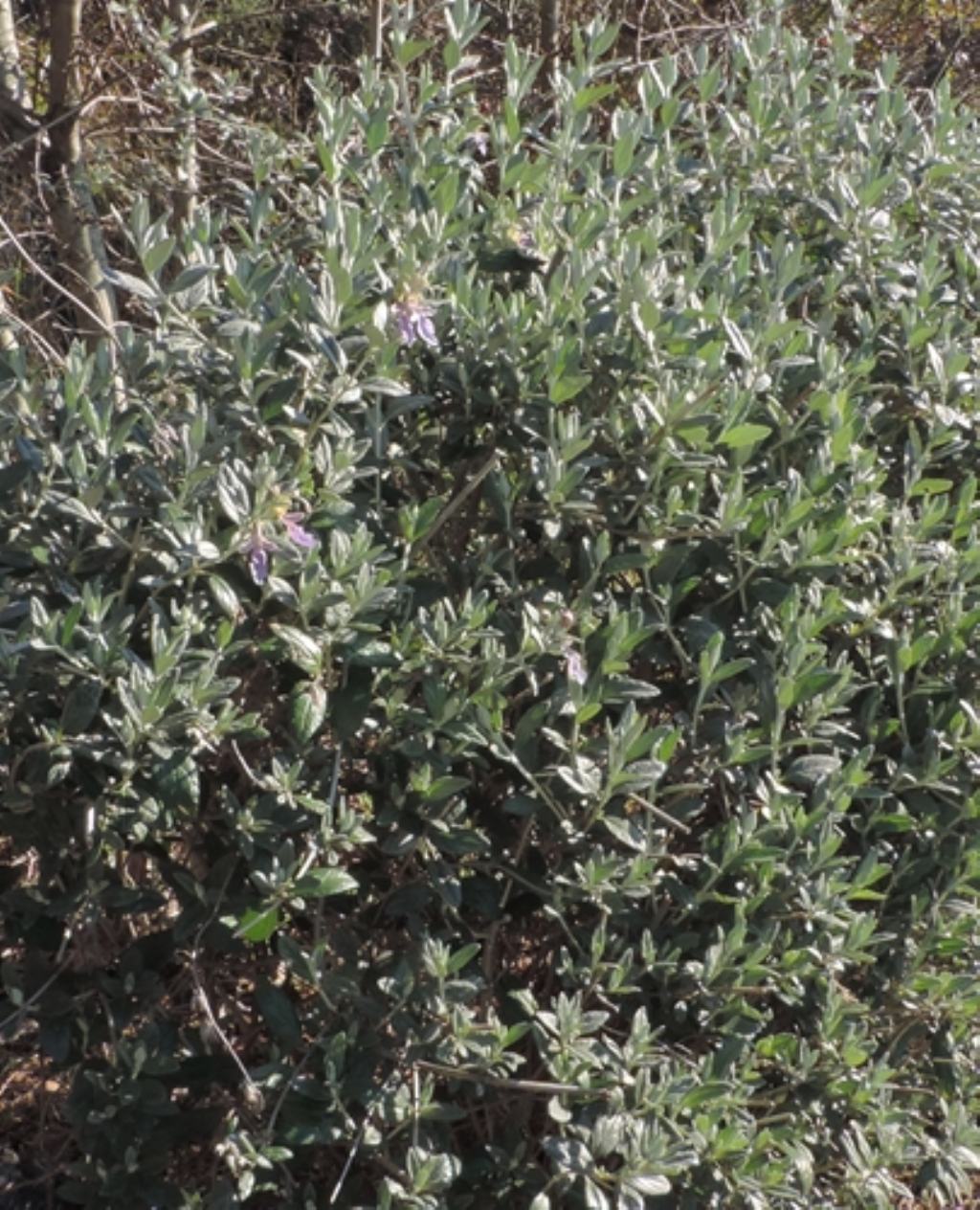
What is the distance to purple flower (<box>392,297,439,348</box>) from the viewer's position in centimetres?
269

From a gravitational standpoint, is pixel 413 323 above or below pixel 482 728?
above

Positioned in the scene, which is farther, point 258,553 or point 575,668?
point 575,668

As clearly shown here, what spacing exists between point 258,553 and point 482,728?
1.33 feet

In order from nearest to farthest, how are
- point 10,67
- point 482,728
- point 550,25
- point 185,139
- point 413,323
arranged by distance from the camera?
point 482,728 → point 413,323 → point 185,139 → point 10,67 → point 550,25

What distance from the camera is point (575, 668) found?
259cm

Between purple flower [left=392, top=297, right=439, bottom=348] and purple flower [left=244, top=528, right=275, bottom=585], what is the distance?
0.42 metres

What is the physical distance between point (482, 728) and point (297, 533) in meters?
0.38

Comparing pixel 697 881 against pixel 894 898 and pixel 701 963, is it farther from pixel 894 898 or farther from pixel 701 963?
pixel 894 898

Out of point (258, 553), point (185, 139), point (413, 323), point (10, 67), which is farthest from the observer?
point (10, 67)

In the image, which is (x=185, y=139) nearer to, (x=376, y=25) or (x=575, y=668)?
(x=376, y=25)

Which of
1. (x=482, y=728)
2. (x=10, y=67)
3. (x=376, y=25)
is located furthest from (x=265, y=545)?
(x=10, y=67)

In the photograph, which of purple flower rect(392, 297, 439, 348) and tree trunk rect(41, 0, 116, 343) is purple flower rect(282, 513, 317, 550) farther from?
tree trunk rect(41, 0, 116, 343)

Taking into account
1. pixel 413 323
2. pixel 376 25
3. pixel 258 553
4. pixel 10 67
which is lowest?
pixel 10 67

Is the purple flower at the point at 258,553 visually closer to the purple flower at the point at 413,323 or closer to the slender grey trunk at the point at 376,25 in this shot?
the purple flower at the point at 413,323
